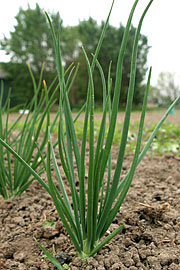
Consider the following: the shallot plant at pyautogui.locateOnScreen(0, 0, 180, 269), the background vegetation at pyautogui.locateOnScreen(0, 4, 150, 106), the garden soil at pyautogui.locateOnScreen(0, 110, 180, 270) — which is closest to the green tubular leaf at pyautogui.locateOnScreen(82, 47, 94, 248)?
the shallot plant at pyautogui.locateOnScreen(0, 0, 180, 269)

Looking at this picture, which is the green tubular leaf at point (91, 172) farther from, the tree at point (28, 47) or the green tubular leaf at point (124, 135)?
the tree at point (28, 47)

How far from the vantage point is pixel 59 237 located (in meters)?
1.14

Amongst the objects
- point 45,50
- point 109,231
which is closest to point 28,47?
point 45,50

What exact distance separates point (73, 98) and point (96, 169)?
14746mm

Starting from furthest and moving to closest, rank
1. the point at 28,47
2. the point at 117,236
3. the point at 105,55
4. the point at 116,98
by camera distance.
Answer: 1. the point at 105,55
2. the point at 28,47
3. the point at 117,236
4. the point at 116,98

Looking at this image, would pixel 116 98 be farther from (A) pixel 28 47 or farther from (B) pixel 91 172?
(A) pixel 28 47

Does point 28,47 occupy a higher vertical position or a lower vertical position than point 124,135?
higher

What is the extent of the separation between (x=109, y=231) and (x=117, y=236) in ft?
0.18

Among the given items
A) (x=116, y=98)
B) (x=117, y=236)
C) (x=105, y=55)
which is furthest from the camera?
(x=105, y=55)

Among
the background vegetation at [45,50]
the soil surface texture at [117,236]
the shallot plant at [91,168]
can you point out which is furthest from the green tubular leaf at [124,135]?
the background vegetation at [45,50]

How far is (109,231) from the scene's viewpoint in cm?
115

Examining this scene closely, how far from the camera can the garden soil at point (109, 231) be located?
37.7 inches

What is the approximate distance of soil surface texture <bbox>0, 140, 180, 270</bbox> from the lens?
0.96 meters

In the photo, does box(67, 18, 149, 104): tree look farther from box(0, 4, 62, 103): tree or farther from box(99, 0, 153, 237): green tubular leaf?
box(99, 0, 153, 237): green tubular leaf
